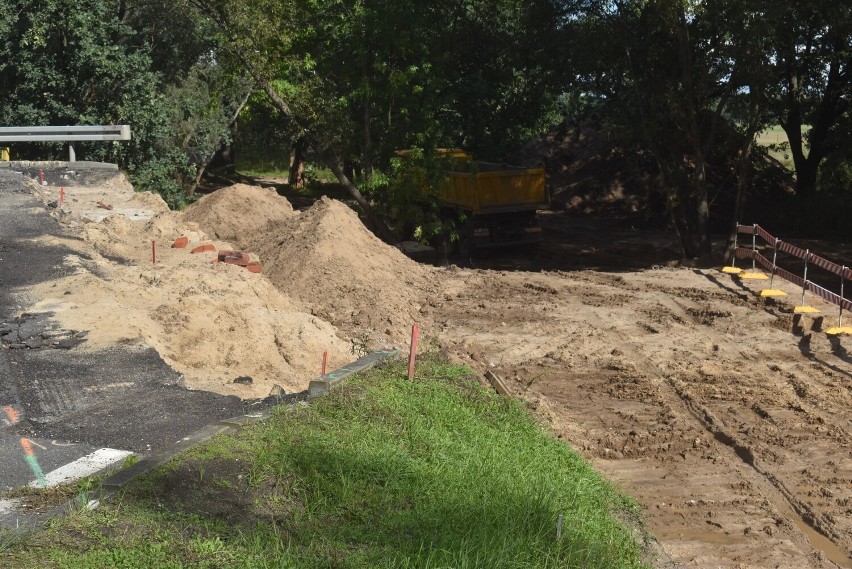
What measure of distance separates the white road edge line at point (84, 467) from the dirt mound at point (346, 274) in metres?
5.85

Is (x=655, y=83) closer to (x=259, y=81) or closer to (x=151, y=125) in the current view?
(x=259, y=81)

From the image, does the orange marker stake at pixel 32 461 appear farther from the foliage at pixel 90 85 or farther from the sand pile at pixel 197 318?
the foliage at pixel 90 85

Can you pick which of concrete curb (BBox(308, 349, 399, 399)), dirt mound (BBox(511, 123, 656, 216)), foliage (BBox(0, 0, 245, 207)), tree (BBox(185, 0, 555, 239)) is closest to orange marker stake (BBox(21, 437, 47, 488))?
concrete curb (BBox(308, 349, 399, 399))

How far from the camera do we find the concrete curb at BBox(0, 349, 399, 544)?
5934 millimetres

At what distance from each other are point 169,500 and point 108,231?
9.98m

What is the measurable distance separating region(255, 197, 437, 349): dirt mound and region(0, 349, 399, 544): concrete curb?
4.03 meters

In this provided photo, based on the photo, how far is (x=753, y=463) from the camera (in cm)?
987

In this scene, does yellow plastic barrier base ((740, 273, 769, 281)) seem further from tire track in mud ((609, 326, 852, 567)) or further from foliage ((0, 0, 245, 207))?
foliage ((0, 0, 245, 207))

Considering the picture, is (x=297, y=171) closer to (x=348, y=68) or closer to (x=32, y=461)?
(x=348, y=68)

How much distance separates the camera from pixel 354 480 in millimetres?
7016

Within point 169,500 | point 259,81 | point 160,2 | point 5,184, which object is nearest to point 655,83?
point 259,81

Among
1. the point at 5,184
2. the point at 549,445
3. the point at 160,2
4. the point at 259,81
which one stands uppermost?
the point at 160,2

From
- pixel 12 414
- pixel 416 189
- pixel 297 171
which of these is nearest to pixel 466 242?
pixel 416 189

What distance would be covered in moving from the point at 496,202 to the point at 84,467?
16.5 meters
